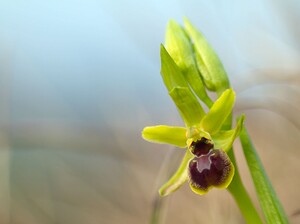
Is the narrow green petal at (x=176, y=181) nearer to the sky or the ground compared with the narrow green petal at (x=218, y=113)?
nearer to the ground

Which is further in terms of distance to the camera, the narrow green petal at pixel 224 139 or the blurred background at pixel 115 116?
the blurred background at pixel 115 116

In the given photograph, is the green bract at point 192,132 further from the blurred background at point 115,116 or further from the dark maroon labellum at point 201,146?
the blurred background at point 115,116

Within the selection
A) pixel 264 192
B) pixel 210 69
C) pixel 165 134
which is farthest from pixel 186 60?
pixel 264 192

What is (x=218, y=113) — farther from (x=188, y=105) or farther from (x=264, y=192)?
(x=264, y=192)

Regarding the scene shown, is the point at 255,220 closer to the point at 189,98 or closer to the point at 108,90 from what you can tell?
the point at 189,98

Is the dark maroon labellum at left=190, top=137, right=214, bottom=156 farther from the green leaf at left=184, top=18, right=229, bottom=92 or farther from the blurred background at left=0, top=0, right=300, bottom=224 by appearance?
the blurred background at left=0, top=0, right=300, bottom=224

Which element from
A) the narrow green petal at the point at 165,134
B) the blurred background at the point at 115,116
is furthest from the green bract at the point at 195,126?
the blurred background at the point at 115,116
